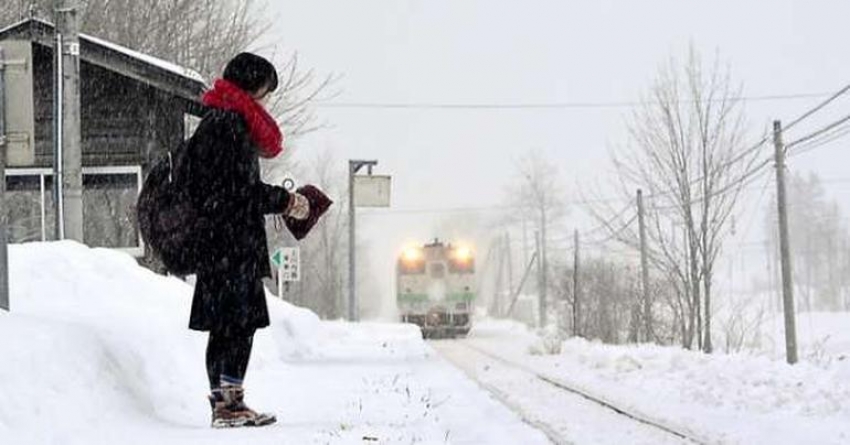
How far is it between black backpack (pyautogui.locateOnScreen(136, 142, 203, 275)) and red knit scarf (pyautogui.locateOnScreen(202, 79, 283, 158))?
0.30m

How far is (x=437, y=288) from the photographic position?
109 ft

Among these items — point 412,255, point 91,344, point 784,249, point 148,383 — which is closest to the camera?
point 91,344

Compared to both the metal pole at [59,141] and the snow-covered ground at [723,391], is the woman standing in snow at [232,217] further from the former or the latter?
the metal pole at [59,141]

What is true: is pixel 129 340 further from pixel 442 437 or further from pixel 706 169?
pixel 706 169

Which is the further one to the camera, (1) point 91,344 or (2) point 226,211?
(1) point 91,344

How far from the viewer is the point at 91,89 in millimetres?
16078

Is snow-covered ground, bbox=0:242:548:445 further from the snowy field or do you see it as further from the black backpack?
the black backpack

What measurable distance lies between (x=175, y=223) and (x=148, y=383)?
1.96m

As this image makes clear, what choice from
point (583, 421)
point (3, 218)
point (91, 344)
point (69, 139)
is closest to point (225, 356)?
point (91, 344)

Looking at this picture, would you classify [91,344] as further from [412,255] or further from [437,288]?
[412,255]

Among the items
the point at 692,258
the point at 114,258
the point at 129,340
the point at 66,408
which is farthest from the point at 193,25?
the point at 66,408

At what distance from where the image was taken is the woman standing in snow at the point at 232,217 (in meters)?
4.88

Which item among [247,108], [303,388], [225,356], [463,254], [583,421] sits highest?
[247,108]

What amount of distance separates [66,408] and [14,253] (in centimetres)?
439
